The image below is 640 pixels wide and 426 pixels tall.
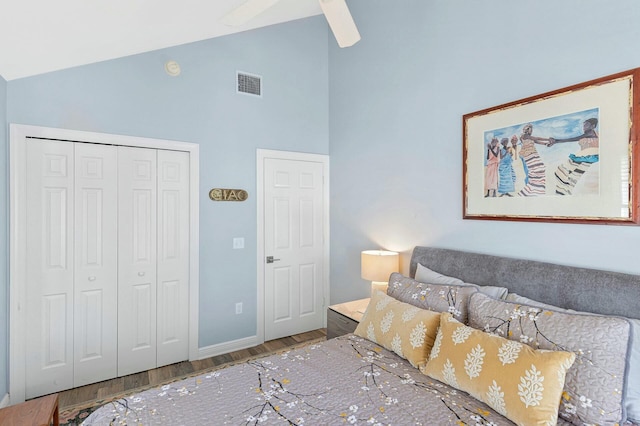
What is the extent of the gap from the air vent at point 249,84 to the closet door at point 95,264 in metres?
1.29

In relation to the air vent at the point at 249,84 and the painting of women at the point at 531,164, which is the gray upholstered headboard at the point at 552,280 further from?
the air vent at the point at 249,84

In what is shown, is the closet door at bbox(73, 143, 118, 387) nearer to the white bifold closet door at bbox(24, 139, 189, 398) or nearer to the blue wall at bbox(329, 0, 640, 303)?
the white bifold closet door at bbox(24, 139, 189, 398)

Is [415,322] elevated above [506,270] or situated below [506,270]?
below

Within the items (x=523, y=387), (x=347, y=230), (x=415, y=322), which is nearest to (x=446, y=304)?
(x=415, y=322)

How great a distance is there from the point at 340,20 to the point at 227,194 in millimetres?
1930

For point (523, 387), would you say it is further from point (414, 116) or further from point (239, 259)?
point (239, 259)

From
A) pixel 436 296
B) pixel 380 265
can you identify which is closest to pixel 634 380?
pixel 436 296

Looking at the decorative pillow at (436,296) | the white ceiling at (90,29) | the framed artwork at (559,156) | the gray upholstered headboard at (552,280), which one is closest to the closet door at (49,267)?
the white ceiling at (90,29)

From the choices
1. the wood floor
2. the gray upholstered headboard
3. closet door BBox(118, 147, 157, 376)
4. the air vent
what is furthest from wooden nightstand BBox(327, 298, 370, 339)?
the air vent

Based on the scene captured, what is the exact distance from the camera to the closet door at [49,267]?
240 cm

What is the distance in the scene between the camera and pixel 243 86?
326cm

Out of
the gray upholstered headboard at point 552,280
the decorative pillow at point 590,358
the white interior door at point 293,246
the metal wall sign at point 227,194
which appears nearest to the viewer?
the decorative pillow at point 590,358

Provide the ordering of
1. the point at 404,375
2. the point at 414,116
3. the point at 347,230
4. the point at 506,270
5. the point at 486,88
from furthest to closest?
the point at 347,230
the point at 414,116
the point at 486,88
the point at 506,270
the point at 404,375

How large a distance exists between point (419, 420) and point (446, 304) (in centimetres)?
69
